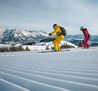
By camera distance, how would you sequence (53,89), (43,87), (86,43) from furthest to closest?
(86,43)
(43,87)
(53,89)

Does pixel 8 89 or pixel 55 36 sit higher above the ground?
pixel 55 36

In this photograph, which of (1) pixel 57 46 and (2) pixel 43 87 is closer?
(2) pixel 43 87

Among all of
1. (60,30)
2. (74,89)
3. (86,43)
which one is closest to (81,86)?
(74,89)

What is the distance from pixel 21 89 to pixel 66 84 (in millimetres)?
628

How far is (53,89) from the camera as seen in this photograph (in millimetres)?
2566

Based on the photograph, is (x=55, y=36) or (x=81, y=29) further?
(x=81, y=29)

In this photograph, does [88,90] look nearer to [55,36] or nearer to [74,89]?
[74,89]

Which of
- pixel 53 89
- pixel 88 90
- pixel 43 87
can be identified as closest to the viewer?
pixel 88 90

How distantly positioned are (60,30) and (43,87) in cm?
1162

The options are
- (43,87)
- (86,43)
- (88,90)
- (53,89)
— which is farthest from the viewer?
(86,43)

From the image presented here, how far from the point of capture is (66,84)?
9.24ft

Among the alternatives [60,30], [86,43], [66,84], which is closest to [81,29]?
[86,43]

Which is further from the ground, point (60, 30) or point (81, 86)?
point (60, 30)

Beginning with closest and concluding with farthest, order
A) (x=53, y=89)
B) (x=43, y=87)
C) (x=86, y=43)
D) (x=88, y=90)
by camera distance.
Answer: (x=88, y=90) < (x=53, y=89) < (x=43, y=87) < (x=86, y=43)
